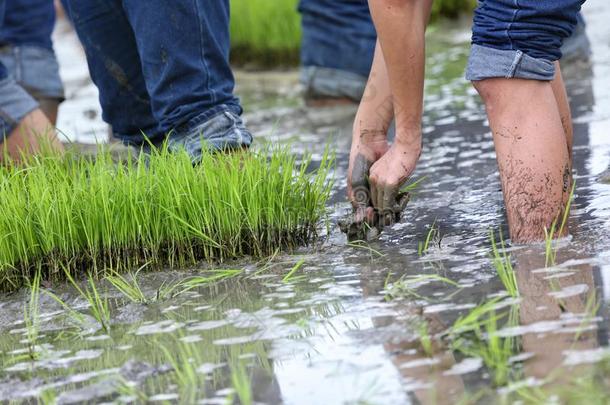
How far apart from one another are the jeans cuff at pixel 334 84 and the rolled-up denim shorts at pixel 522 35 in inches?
102

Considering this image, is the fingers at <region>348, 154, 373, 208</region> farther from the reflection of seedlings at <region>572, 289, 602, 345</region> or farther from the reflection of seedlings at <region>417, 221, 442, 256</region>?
the reflection of seedlings at <region>572, 289, 602, 345</region>

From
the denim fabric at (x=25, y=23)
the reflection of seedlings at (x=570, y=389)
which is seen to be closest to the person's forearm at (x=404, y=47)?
the reflection of seedlings at (x=570, y=389)

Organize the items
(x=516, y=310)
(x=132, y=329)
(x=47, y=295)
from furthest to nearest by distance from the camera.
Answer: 1. (x=47, y=295)
2. (x=132, y=329)
3. (x=516, y=310)

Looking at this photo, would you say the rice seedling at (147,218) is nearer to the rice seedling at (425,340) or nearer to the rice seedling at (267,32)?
the rice seedling at (425,340)

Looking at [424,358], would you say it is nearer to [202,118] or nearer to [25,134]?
[202,118]

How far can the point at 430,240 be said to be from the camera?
2.85 metres

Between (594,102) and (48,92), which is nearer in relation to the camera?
(594,102)

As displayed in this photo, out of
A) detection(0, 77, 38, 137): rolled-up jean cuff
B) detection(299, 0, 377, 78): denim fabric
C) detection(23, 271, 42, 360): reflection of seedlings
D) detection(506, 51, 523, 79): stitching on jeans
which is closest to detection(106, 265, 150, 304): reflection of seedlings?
detection(23, 271, 42, 360): reflection of seedlings

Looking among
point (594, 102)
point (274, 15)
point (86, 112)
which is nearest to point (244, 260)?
point (594, 102)

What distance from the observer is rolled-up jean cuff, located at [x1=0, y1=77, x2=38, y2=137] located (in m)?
3.72

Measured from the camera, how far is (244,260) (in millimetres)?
2898

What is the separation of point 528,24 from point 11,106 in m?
1.84

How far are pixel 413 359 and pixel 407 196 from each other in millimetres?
1005

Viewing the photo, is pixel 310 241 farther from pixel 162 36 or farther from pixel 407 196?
pixel 162 36
